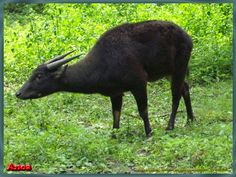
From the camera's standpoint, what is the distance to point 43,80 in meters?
8.74

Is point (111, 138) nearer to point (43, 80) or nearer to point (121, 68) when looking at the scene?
point (121, 68)

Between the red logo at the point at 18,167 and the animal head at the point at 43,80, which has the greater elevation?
the animal head at the point at 43,80

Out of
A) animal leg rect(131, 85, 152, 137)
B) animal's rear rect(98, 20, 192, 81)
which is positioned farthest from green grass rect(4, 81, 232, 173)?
animal's rear rect(98, 20, 192, 81)

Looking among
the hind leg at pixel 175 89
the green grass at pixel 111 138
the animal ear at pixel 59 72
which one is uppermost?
the animal ear at pixel 59 72

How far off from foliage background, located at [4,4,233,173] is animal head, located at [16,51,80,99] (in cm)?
38

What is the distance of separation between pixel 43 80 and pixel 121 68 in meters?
1.26

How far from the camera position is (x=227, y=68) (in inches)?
467

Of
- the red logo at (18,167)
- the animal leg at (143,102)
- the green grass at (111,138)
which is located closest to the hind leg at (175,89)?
the green grass at (111,138)

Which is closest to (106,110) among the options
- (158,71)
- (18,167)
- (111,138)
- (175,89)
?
(175,89)

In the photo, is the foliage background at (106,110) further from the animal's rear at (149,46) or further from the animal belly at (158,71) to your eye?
the animal's rear at (149,46)

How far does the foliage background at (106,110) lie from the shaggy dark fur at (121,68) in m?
0.51

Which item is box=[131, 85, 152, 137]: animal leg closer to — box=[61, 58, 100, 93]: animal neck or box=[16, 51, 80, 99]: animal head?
box=[61, 58, 100, 93]: animal neck

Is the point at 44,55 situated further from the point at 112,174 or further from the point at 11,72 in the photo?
the point at 112,174

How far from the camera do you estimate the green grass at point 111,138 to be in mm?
7320
